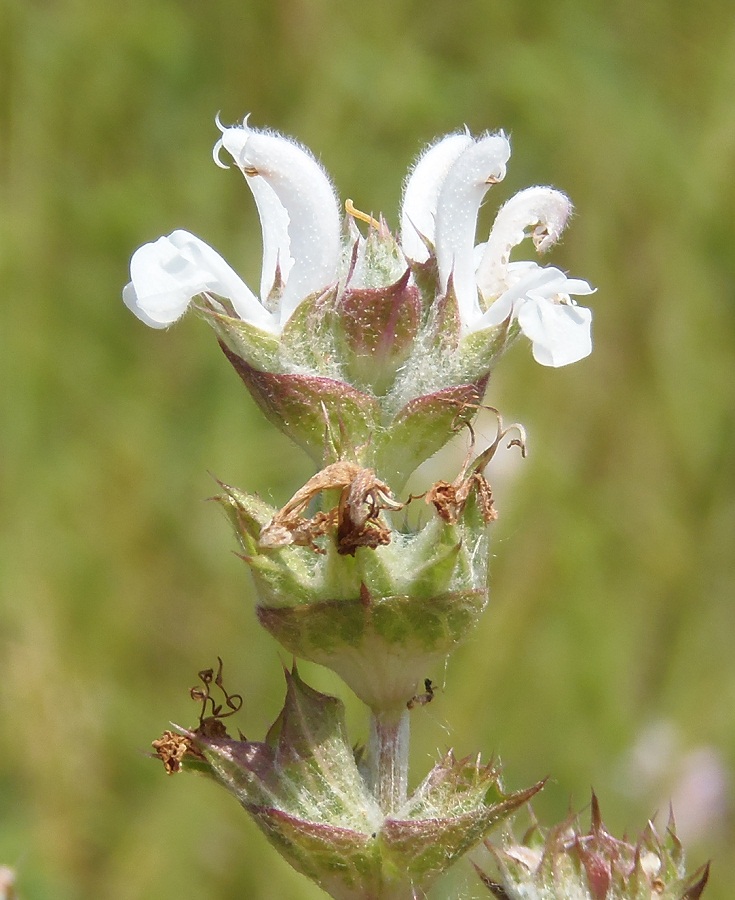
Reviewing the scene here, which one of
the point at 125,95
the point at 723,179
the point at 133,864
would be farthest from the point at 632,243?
the point at 133,864

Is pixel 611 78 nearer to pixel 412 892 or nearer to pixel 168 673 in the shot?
pixel 168 673

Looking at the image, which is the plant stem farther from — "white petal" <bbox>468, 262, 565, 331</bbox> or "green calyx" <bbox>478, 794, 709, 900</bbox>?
"white petal" <bbox>468, 262, 565, 331</bbox>

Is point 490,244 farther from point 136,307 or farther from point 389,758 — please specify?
point 389,758

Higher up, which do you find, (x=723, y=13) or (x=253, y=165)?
Result: (x=723, y=13)

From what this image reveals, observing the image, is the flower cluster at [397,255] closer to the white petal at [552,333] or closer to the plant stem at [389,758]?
the white petal at [552,333]

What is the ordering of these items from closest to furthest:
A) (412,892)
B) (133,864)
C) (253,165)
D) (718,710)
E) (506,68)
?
Result: 1. (412,892)
2. (253,165)
3. (133,864)
4. (718,710)
5. (506,68)

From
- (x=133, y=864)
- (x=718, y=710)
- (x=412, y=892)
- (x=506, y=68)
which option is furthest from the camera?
(x=506, y=68)

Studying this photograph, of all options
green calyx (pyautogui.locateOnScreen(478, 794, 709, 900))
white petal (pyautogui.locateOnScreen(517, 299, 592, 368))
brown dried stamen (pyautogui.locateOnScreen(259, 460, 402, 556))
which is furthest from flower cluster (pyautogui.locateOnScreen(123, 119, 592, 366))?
green calyx (pyautogui.locateOnScreen(478, 794, 709, 900))
